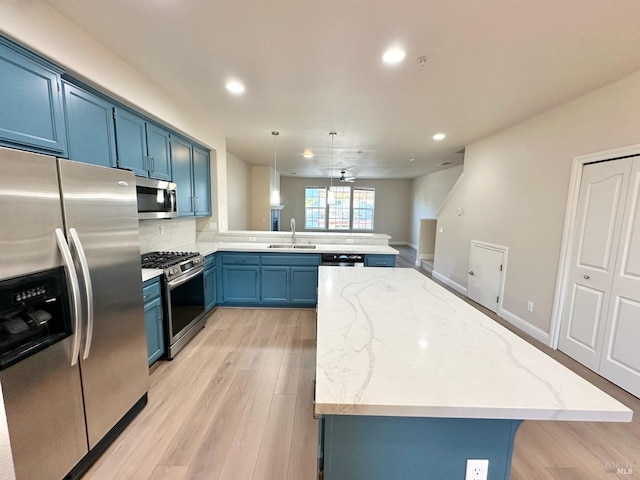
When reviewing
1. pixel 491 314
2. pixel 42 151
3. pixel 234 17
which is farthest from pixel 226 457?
pixel 491 314

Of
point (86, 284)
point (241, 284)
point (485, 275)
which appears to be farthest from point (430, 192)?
point (86, 284)

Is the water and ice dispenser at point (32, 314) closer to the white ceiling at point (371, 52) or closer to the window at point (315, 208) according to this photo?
the white ceiling at point (371, 52)

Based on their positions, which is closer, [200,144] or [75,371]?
[75,371]

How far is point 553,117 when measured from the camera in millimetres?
2859

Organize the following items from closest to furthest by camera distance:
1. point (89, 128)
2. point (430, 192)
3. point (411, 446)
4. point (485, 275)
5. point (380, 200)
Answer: point (411, 446)
point (89, 128)
point (485, 275)
point (430, 192)
point (380, 200)

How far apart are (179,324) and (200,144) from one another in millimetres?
2407

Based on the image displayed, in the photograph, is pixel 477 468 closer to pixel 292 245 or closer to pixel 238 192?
pixel 292 245

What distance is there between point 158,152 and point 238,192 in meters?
3.37

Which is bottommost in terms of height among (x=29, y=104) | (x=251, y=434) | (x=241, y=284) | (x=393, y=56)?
(x=251, y=434)

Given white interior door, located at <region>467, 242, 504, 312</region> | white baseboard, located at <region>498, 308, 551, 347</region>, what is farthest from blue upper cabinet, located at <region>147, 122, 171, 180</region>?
white baseboard, located at <region>498, 308, 551, 347</region>

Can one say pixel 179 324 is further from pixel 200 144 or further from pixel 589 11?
pixel 589 11

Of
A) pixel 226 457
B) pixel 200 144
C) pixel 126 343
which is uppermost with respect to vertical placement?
pixel 200 144

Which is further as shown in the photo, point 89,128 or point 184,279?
point 184,279

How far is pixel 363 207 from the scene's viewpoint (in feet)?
→ 33.4
